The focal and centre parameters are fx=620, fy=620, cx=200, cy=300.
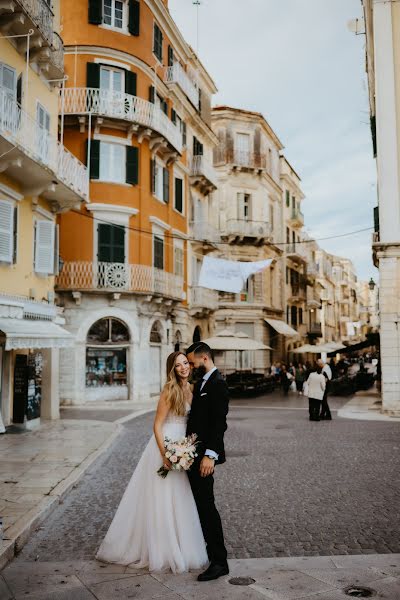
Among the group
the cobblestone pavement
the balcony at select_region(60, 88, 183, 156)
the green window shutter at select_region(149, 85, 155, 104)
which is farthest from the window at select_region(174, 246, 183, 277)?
the cobblestone pavement

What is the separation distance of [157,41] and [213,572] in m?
26.4

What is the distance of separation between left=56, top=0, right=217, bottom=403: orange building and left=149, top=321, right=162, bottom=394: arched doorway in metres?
0.04

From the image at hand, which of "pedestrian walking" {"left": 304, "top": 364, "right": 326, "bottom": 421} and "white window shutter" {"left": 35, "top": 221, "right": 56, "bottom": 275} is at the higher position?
"white window shutter" {"left": 35, "top": 221, "right": 56, "bottom": 275}

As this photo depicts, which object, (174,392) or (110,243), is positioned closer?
(174,392)

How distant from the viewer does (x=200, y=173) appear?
31625 millimetres

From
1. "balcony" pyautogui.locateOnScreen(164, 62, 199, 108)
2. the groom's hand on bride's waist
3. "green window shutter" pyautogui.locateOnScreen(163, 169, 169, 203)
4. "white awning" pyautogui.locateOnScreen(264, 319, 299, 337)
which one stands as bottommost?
the groom's hand on bride's waist

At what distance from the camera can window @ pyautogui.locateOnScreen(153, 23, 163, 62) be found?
27097 mm

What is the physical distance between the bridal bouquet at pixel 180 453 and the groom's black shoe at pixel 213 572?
800 millimetres

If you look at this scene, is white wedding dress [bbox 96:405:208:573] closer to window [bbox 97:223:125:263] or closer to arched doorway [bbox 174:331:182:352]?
window [bbox 97:223:125:263]

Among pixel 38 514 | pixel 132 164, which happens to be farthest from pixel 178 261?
pixel 38 514

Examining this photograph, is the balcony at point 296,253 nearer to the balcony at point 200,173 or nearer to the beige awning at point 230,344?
the balcony at point 200,173

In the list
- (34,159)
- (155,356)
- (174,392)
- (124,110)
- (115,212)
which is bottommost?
(174,392)

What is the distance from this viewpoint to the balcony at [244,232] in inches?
1581

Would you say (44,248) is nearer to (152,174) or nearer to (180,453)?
(152,174)
